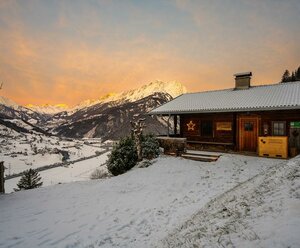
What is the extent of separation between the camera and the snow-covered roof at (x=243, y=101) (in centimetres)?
1745

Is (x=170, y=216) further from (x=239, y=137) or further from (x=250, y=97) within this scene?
(x=250, y=97)

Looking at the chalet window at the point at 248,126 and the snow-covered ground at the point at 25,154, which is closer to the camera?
the chalet window at the point at 248,126

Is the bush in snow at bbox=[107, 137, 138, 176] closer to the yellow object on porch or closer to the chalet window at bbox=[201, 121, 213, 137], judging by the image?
the chalet window at bbox=[201, 121, 213, 137]

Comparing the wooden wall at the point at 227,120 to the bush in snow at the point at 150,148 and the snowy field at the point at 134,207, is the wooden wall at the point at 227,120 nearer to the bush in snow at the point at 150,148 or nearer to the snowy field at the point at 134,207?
the snowy field at the point at 134,207

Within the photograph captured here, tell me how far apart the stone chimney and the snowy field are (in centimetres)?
1029

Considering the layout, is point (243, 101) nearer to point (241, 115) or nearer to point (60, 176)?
point (241, 115)

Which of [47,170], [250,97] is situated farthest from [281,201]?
[47,170]

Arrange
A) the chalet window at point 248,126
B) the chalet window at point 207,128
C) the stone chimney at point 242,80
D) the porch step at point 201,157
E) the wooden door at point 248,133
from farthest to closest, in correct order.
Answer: the stone chimney at point 242,80, the chalet window at point 207,128, the chalet window at point 248,126, the wooden door at point 248,133, the porch step at point 201,157

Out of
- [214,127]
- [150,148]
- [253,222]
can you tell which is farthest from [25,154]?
[253,222]

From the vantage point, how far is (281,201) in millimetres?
5527

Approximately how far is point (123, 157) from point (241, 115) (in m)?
10.2

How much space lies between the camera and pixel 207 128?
71.4ft

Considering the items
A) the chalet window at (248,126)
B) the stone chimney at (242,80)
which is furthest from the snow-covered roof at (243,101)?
the chalet window at (248,126)

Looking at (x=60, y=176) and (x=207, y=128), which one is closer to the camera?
(x=207, y=128)
